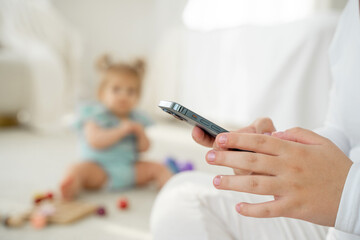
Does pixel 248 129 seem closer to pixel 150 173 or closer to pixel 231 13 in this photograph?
pixel 150 173

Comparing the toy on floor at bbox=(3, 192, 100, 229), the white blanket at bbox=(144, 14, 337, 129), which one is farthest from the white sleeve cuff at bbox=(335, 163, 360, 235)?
the white blanket at bbox=(144, 14, 337, 129)

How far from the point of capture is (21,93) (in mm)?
2074

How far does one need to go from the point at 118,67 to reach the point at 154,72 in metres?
1.38

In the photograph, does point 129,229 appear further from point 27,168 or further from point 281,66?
point 281,66

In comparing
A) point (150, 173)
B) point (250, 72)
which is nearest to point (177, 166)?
point (150, 173)

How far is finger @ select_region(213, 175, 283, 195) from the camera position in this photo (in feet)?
1.15

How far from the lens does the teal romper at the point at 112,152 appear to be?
1.18m

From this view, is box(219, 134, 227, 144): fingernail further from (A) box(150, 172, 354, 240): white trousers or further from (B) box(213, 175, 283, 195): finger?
(A) box(150, 172, 354, 240): white trousers

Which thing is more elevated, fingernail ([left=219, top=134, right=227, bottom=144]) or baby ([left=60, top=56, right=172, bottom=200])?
fingernail ([left=219, top=134, right=227, bottom=144])

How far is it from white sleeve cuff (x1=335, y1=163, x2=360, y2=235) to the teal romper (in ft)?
2.97

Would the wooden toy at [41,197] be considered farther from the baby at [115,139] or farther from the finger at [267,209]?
the finger at [267,209]

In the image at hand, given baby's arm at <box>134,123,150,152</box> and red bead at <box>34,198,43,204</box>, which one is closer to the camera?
red bead at <box>34,198,43,204</box>

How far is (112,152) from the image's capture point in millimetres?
1215

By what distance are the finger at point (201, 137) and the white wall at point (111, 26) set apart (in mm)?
2735
